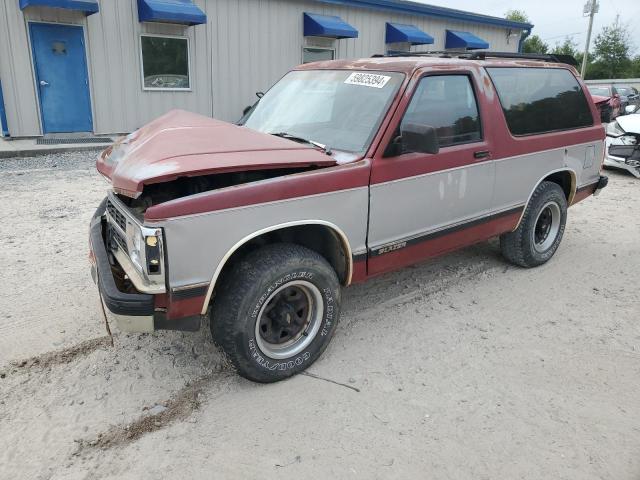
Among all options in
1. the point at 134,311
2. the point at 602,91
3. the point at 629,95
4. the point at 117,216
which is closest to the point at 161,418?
the point at 134,311

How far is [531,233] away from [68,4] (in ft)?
31.6

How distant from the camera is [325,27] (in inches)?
533

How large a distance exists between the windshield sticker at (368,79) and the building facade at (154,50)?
8455 mm

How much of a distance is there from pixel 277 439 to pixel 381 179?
1.74 meters

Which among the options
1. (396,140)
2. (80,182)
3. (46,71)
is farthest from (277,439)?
(46,71)

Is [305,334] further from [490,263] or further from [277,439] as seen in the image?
[490,263]

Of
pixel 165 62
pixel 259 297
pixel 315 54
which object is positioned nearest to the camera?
pixel 259 297

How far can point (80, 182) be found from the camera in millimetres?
8047

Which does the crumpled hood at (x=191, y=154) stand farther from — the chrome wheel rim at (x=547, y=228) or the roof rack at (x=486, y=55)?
the chrome wheel rim at (x=547, y=228)

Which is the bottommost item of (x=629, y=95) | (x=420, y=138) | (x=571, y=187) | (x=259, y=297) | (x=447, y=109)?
(x=259, y=297)

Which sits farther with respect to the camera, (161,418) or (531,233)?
(531,233)

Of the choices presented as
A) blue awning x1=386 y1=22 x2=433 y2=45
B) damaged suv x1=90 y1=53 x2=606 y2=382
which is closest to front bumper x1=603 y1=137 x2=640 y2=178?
damaged suv x1=90 y1=53 x2=606 y2=382

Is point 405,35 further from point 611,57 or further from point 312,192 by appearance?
point 611,57

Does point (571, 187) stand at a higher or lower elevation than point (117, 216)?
lower
